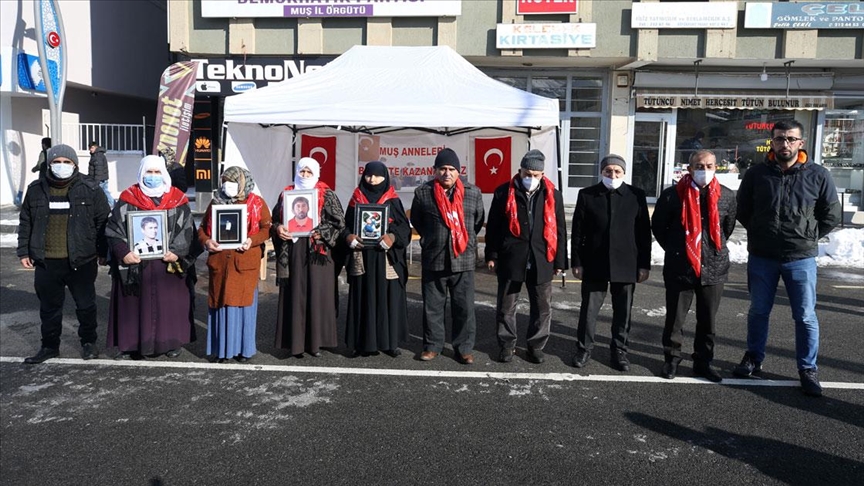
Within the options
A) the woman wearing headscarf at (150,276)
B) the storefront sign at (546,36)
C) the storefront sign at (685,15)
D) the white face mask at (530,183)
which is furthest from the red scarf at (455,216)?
the storefront sign at (685,15)

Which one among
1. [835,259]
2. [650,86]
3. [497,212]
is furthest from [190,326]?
[650,86]

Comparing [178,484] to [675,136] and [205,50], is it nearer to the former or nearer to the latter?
[205,50]

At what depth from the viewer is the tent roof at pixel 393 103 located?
787 cm

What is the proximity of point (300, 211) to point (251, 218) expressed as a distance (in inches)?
16.2

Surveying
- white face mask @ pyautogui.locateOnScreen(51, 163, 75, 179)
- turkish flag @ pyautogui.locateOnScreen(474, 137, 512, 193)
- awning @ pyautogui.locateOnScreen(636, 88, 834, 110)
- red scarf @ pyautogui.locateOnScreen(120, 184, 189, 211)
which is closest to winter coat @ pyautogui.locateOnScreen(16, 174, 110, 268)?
white face mask @ pyautogui.locateOnScreen(51, 163, 75, 179)

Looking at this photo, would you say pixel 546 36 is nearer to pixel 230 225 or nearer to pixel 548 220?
pixel 548 220

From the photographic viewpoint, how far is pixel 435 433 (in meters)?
4.23

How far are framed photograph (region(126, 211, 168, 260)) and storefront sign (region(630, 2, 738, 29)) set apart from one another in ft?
40.2

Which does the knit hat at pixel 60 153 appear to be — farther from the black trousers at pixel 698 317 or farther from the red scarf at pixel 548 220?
the black trousers at pixel 698 317

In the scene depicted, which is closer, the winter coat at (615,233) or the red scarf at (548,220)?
the winter coat at (615,233)

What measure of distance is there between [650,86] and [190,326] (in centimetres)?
1326

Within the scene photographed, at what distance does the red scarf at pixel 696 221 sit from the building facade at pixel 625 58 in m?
9.42

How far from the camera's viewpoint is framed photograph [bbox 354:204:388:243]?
221 inches

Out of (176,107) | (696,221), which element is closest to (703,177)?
(696,221)
